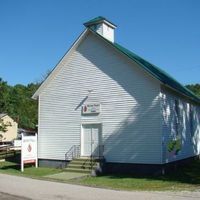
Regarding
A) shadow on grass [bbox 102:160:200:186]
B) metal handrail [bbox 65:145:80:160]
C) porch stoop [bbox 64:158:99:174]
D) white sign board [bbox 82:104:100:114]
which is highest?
white sign board [bbox 82:104:100:114]

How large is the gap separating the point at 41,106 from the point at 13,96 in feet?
192

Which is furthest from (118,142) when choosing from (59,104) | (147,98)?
(59,104)

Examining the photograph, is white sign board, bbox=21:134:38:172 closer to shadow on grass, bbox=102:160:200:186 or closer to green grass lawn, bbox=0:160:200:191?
green grass lawn, bbox=0:160:200:191

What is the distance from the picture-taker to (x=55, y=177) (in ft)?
69.6

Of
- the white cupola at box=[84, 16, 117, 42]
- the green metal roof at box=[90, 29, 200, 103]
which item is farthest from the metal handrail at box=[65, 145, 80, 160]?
the white cupola at box=[84, 16, 117, 42]

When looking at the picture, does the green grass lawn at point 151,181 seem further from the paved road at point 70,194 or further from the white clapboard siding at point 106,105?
the white clapboard siding at point 106,105

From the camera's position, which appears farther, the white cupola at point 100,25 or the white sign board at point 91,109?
the white cupola at point 100,25

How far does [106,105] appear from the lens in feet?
80.3

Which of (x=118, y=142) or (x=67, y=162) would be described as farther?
(x=67, y=162)

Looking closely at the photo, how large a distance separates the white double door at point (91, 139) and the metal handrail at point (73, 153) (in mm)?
425

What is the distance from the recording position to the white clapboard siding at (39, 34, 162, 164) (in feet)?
75.3

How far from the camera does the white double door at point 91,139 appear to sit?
24859mm

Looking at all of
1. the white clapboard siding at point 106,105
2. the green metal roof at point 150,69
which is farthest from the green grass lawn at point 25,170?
the green metal roof at point 150,69

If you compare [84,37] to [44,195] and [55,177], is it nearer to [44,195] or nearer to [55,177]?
[55,177]
